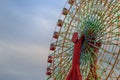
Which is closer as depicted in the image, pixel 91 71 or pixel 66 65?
pixel 91 71

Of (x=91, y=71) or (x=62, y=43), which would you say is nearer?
(x=91, y=71)

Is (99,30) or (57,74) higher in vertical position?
(99,30)

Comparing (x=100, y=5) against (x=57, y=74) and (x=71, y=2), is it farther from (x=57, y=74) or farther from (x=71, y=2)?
(x=57, y=74)

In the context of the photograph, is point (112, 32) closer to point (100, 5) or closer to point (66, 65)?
point (100, 5)

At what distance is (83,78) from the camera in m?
24.7

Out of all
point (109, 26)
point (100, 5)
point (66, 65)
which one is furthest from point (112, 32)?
point (66, 65)

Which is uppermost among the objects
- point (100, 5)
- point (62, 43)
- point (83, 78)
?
point (100, 5)

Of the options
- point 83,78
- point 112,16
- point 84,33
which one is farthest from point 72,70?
point 112,16

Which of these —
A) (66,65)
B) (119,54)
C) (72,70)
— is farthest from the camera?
(66,65)

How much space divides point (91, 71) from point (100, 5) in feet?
13.4

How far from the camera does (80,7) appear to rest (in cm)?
2605

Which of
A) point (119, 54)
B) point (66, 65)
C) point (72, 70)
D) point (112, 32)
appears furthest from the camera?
point (66, 65)

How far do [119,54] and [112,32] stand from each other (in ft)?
9.63

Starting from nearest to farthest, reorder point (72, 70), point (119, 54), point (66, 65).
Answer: point (119, 54), point (72, 70), point (66, 65)
